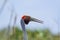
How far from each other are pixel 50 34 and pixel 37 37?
0.20m

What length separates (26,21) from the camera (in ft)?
3.64

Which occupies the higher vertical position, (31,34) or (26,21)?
(31,34)

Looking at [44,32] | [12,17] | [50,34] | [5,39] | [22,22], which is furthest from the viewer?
[44,32]

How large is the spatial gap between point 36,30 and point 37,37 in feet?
0.24

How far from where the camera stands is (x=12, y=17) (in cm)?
147

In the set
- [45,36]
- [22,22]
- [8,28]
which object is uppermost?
[45,36]

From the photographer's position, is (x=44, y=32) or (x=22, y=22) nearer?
(x=22, y=22)

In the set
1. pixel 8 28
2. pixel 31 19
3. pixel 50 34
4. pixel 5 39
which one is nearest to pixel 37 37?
pixel 50 34

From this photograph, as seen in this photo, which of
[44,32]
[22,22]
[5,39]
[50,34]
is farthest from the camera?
[44,32]

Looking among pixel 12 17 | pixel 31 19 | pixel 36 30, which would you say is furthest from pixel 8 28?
pixel 36 30

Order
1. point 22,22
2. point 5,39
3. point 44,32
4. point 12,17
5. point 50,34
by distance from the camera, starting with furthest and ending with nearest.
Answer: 1. point 44,32
2. point 50,34
3. point 5,39
4. point 12,17
5. point 22,22

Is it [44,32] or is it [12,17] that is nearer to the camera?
[12,17]

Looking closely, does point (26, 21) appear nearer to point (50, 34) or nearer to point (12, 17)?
point (12, 17)

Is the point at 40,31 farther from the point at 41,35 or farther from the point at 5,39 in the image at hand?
the point at 5,39
